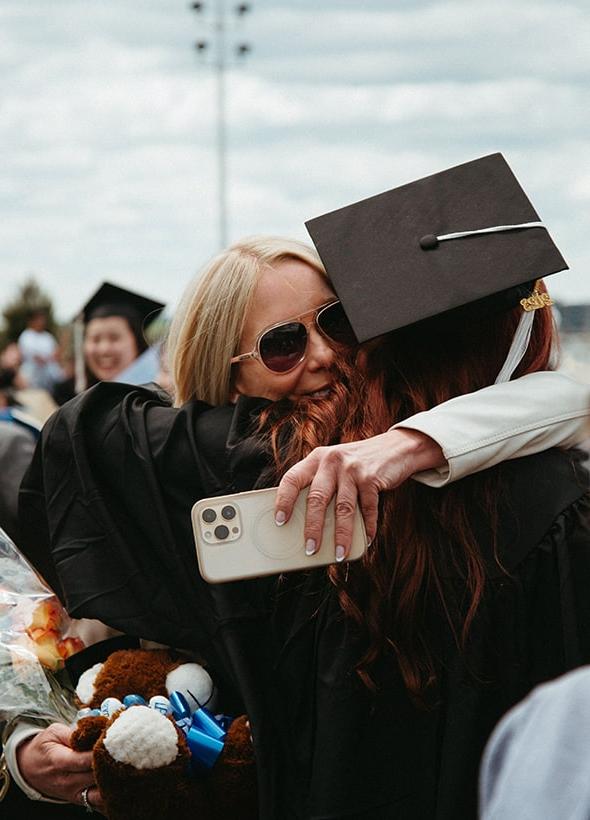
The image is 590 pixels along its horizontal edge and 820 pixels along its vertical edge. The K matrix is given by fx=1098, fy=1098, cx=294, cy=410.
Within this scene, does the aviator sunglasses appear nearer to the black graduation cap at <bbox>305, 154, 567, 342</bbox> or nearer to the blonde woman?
the blonde woman

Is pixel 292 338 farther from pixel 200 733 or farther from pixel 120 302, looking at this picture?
pixel 120 302

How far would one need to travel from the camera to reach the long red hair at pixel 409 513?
206 centimetres

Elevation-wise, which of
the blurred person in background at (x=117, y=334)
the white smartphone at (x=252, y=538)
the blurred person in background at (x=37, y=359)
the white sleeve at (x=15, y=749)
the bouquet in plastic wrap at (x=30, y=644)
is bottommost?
the white sleeve at (x=15, y=749)

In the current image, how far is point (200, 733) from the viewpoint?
2182 mm

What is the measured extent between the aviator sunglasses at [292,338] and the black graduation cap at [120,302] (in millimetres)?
→ 4371

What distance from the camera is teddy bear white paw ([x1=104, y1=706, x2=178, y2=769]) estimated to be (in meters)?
2.09

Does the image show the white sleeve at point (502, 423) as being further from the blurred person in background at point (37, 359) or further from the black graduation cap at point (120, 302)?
the blurred person in background at point (37, 359)

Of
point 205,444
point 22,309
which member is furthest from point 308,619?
point 22,309

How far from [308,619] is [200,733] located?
32 cm

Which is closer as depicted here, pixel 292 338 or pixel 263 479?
pixel 263 479

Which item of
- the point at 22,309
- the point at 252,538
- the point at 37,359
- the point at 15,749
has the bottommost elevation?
the point at 15,749

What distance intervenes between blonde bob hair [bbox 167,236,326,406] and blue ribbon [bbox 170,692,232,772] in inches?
26.7

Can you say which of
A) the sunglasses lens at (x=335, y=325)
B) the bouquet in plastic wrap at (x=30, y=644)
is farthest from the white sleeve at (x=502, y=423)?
the bouquet in plastic wrap at (x=30, y=644)

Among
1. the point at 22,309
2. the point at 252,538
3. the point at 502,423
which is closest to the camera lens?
the point at 252,538
